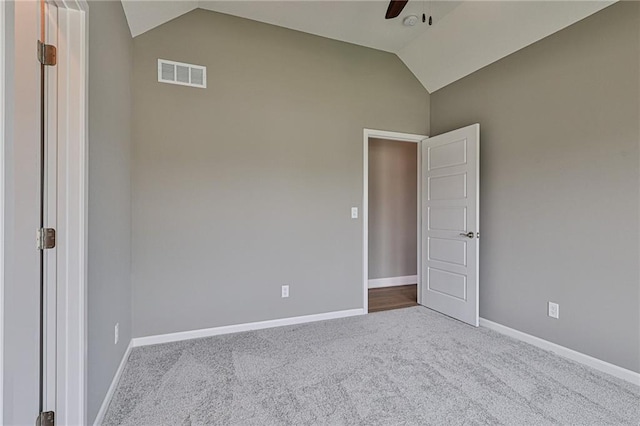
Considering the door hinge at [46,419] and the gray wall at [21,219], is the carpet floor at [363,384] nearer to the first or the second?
the door hinge at [46,419]

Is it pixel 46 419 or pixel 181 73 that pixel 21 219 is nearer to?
pixel 46 419

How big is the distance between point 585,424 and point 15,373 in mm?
2631

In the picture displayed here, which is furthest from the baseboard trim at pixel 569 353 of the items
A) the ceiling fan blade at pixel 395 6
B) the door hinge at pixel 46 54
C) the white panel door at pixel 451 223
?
the door hinge at pixel 46 54

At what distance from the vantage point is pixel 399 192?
5.05 m

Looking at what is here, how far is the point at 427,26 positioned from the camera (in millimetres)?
3150

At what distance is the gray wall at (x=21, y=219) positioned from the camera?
918mm

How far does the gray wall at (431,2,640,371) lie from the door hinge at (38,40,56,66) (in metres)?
3.39

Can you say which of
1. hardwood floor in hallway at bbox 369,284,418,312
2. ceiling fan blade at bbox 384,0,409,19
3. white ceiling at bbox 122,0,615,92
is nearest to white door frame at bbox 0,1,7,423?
white ceiling at bbox 122,0,615,92

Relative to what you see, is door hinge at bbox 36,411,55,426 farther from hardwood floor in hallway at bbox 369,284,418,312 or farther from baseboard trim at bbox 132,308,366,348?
hardwood floor in hallway at bbox 369,284,418,312

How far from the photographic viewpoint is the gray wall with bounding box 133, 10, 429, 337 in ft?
8.85

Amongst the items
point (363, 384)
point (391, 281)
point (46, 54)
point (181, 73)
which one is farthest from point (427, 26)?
point (391, 281)

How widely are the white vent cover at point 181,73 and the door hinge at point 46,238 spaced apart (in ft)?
6.09

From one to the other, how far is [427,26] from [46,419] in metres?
4.08

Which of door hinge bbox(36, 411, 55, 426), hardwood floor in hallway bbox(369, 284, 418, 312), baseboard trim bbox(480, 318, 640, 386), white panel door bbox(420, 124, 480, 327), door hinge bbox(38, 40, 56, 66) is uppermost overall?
door hinge bbox(38, 40, 56, 66)
